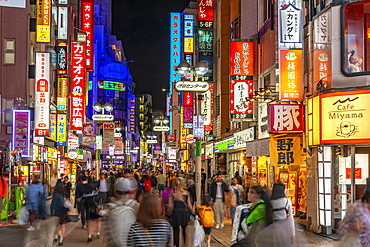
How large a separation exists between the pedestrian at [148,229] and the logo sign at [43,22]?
24527mm

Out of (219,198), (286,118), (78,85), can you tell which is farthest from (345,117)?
(78,85)

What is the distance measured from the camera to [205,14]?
39.3 m

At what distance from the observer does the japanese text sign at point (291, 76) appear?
54.2ft

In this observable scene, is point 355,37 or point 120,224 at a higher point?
point 355,37

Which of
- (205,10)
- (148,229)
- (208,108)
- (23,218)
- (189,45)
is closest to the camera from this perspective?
(148,229)

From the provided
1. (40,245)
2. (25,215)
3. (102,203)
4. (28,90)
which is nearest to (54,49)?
(28,90)

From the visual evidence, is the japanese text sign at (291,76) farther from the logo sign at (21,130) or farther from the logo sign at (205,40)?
the logo sign at (205,40)

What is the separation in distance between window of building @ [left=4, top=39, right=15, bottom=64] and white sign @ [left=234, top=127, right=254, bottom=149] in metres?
15.5

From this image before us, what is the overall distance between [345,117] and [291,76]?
3466 millimetres

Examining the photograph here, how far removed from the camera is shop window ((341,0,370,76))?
14.2 metres

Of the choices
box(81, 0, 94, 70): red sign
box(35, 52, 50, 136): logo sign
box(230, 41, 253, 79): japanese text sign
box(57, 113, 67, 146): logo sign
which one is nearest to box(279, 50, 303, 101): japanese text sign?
box(230, 41, 253, 79): japanese text sign

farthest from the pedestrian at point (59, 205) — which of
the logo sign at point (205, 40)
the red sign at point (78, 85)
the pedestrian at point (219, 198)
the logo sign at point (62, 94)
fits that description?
the logo sign at point (205, 40)

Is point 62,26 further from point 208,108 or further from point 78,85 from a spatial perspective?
point 208,108

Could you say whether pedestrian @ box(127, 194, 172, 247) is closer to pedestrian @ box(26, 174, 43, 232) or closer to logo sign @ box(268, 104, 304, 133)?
pedestrian @ box(26, 174, 43, 232)
